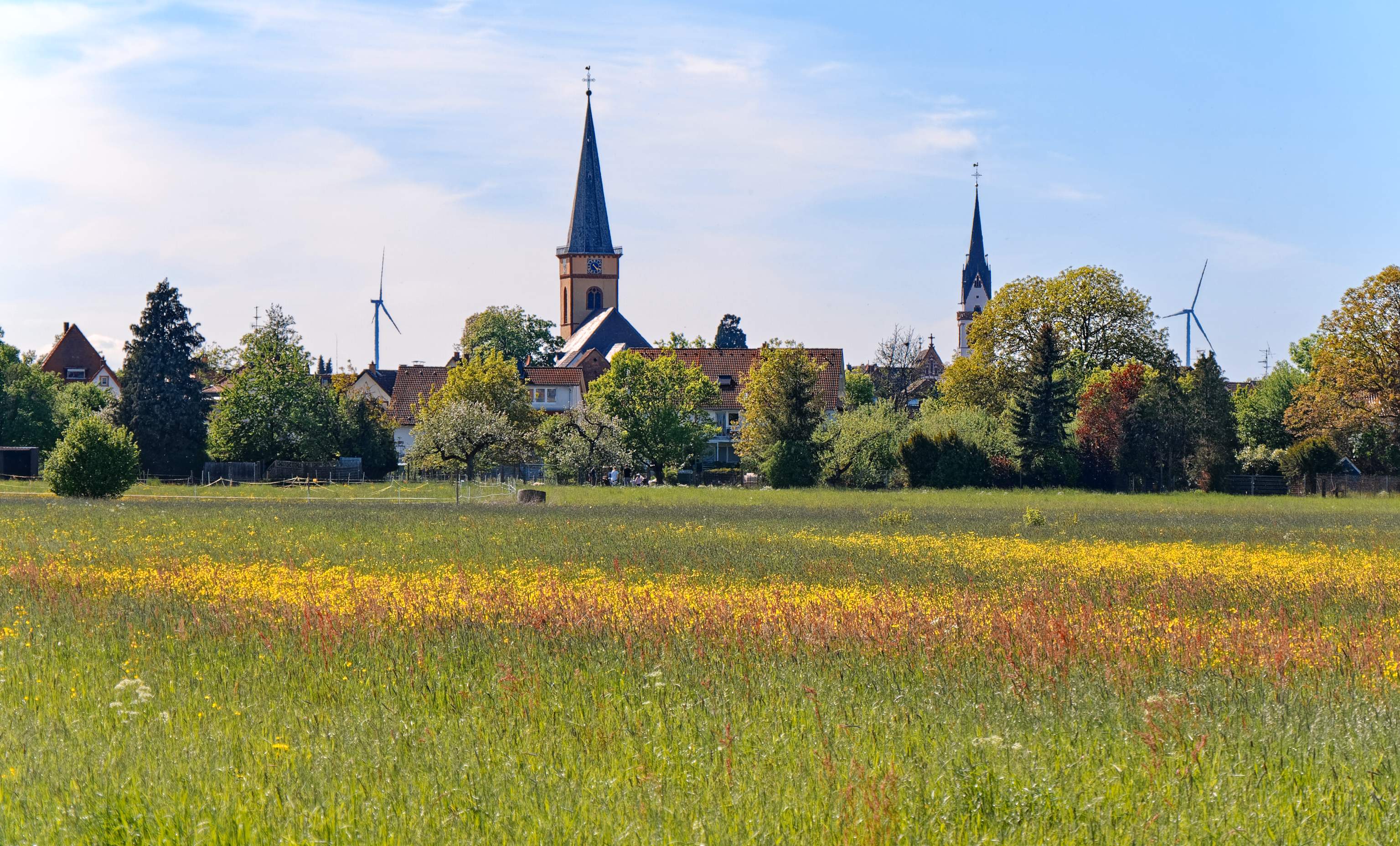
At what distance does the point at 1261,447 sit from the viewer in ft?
240

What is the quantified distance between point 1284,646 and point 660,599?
22.7 ft

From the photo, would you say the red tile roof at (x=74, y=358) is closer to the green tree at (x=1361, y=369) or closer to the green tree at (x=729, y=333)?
the green tree at (x=729, y=333)

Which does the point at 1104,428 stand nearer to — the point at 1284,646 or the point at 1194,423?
the point at 1194,423

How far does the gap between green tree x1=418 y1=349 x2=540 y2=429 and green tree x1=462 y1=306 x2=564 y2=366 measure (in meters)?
45.3

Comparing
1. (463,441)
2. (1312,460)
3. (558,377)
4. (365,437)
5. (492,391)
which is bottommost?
(1312,460)

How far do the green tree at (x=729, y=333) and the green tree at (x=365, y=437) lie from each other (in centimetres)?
7542

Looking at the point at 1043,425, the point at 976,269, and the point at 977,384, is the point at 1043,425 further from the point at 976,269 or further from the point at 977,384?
the point at 976,269

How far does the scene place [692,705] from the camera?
9.34 meters

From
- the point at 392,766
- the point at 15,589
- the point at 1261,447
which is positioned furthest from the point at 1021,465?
the point at 392,766

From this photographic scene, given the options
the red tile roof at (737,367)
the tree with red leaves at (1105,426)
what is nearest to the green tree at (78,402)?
the red tile roof at (737,367)

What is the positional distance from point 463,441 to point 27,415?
112 feet

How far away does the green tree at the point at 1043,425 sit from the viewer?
68.3 meters

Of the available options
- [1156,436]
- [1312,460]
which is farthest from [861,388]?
[1312,460]

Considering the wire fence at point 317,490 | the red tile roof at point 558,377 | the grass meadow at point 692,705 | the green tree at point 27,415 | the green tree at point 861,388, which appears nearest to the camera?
the grass meadow at point 692,705
